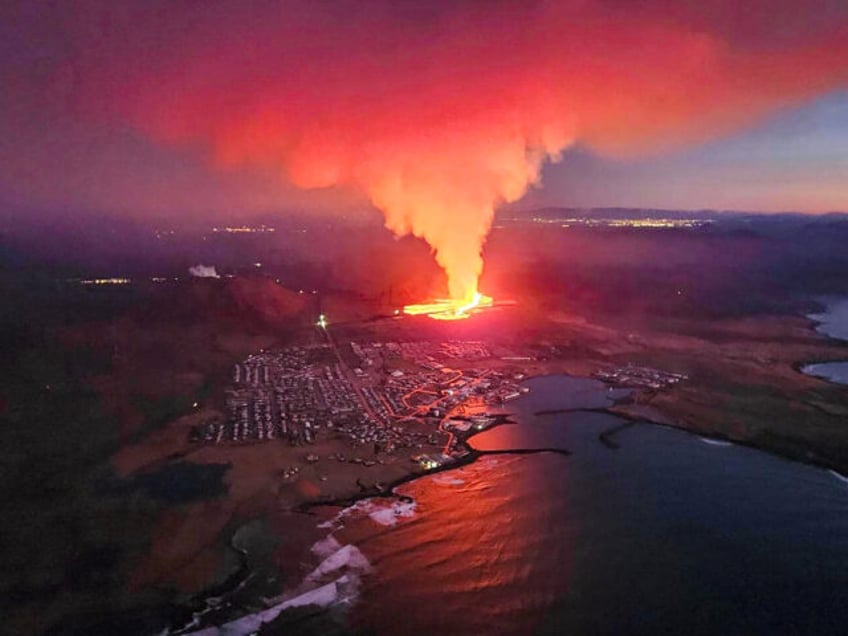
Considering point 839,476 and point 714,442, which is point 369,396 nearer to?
point 714,442

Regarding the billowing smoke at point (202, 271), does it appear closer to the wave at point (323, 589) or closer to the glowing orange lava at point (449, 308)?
the glowing orange lava at point (449, 308)

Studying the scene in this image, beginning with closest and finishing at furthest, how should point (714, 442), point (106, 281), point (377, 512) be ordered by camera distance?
point (377, 512) → point (714, 442) → point (106, 281)

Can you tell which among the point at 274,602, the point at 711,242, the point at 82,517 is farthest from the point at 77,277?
the point at 711,242

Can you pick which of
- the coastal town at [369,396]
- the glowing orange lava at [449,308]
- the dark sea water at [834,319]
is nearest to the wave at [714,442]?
the coastal town at [369,396]

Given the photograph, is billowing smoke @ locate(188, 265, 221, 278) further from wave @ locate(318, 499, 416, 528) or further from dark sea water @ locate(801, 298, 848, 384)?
dark sea water @ locate(801, 298, 848, 384)

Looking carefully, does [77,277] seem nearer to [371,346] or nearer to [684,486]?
[371,346]

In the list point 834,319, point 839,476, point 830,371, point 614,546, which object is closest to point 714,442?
point 839,476

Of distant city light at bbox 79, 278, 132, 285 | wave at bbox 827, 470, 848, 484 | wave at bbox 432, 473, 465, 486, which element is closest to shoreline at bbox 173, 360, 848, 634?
wave at bbox 827, 470, 848, 484
